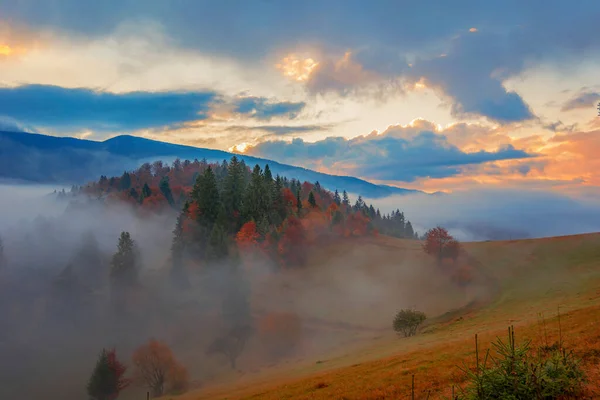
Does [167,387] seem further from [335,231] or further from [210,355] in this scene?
[335,231]

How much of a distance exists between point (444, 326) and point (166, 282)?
92.6 meters

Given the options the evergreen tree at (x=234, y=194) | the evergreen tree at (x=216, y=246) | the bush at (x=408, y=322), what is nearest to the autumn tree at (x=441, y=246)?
the bush at (x=408, y=322)

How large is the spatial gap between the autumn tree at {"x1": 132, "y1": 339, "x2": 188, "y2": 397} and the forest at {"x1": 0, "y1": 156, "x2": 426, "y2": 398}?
57 cm

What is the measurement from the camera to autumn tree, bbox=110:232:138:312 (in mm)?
112562

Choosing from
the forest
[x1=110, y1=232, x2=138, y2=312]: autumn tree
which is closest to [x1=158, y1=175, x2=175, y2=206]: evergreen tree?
the forest

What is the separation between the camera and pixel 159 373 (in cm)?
6844

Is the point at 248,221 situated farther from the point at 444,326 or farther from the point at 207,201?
the point at 444,326

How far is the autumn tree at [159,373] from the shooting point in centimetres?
6764

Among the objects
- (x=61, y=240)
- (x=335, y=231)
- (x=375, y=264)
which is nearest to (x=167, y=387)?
(x=375, y=264)

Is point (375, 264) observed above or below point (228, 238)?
below

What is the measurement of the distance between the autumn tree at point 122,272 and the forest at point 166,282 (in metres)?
0.31

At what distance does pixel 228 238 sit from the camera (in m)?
127

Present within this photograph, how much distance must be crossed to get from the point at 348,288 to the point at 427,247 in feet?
101

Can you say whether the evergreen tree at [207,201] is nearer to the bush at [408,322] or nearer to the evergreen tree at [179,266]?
the evergreen tree at [179,266]
